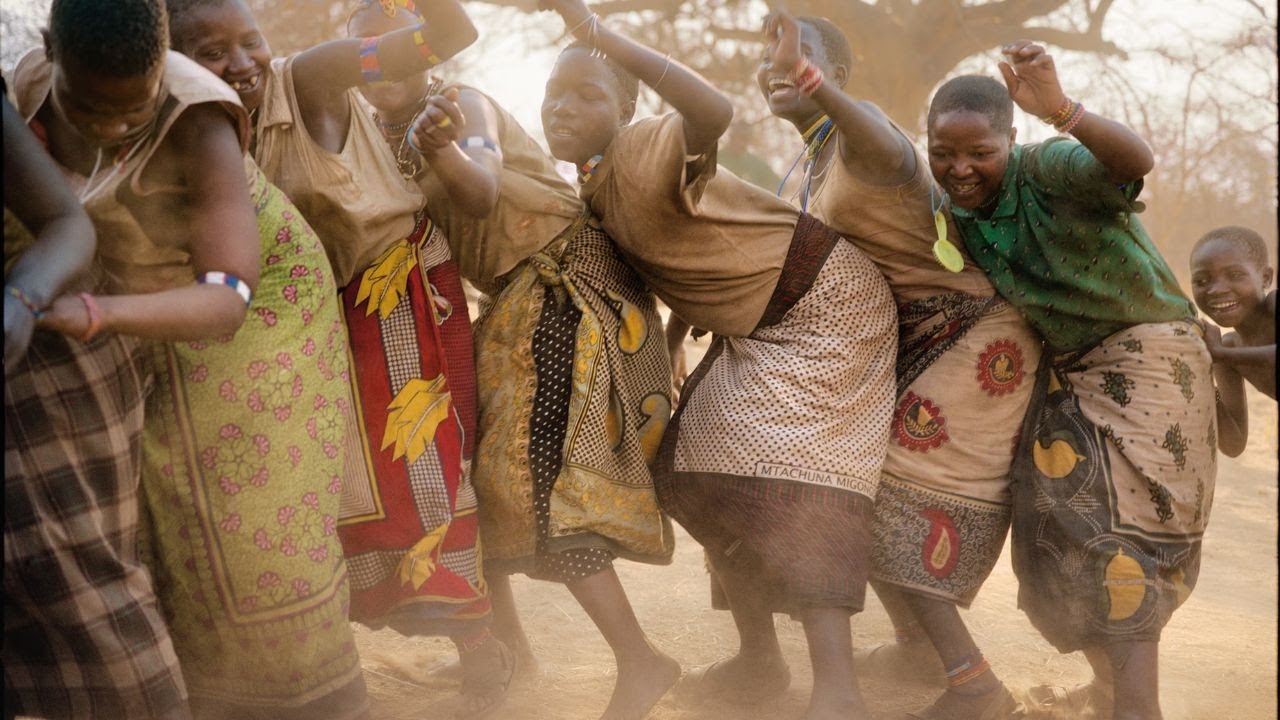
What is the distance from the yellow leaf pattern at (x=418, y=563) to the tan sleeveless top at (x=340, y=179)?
27.2 inches

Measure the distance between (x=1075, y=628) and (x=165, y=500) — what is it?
2317 millimetres

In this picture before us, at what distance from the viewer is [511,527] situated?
3.08m

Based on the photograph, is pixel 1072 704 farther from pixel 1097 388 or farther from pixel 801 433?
pixel 801 433

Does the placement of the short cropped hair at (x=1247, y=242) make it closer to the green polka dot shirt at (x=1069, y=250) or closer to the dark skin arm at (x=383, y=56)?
the green polka dot shirt at (x=1069, y=250)

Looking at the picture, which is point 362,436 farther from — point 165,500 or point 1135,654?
point 1135,654

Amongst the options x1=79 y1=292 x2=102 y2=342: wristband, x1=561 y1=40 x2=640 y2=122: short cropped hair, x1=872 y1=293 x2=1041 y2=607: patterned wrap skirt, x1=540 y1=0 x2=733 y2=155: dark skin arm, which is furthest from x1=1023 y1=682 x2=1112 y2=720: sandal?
x1=79 y1=292 x2=102 y2=342: wristband

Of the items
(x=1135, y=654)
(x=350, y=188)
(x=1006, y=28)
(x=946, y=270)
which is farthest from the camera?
(x=1006, y=28)

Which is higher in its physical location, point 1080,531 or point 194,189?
point 194,189

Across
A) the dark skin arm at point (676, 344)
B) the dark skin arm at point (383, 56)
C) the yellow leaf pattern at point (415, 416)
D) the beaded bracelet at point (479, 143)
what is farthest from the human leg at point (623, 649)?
the dark skin arm at point (383, 56)

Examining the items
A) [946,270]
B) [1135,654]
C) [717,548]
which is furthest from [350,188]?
[1135,654]

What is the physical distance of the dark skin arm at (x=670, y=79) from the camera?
9.19 feet

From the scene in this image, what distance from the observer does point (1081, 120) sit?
2.79 m

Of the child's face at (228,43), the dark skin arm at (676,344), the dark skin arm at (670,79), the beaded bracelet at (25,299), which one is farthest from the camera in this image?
the dark skin arm at (676,344)

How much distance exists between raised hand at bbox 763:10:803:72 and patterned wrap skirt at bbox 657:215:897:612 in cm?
49
